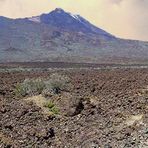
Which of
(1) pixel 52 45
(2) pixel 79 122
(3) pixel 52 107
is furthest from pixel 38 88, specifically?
(1) pixel 52 45

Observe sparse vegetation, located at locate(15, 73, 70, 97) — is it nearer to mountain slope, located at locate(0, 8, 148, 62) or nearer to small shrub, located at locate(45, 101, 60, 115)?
small shrub, located at locate(45, 101, 60, 115)

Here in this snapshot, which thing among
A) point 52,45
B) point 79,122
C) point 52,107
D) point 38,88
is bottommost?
point 79,122

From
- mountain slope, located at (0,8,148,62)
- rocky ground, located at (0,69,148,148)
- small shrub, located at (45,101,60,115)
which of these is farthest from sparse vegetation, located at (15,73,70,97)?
mountain slope, located at (0,8,148,62)

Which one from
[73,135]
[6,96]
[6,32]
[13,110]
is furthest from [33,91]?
[6,32]

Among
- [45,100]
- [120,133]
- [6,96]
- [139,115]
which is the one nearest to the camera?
[120,133]

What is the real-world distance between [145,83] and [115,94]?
544cm

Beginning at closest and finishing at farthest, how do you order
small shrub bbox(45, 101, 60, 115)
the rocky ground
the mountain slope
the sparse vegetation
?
1. the rocky ground
2. small shrub bbox(45, 101, 60, 115)
3. the sparse vegetation
4. the mountain slope

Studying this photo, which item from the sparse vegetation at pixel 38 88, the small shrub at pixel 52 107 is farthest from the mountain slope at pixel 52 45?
the small shrub at pixel 52 107

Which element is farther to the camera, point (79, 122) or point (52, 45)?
point (52, 45)

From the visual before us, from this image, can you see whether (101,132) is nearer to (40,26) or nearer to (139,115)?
(139,115)

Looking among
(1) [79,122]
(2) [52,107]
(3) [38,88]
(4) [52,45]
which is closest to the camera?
(1) [79,122]

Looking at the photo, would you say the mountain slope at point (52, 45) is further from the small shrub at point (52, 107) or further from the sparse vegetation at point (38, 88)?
the small shrub at point (52, 107)

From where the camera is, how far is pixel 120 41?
136125 mm

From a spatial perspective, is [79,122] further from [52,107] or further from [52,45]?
[52,45]
